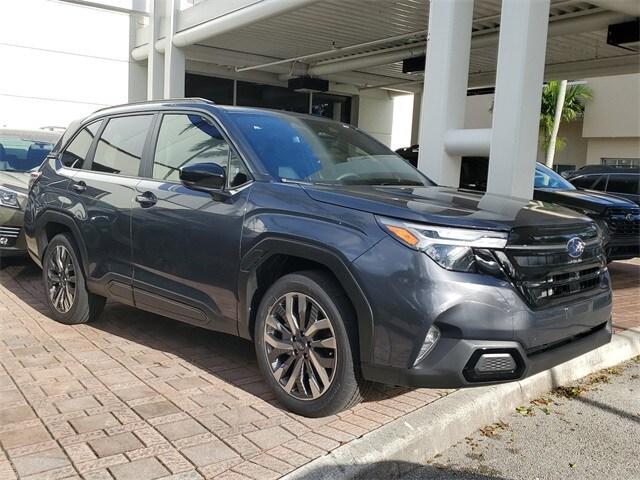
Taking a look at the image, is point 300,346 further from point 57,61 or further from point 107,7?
point 107,7

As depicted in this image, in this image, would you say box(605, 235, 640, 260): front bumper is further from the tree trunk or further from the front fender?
the tree trunk

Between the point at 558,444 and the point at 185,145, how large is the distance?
10.4ft

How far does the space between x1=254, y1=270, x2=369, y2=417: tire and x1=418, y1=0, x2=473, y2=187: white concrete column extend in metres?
3.47

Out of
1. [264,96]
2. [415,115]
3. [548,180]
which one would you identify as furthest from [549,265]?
[415,115]

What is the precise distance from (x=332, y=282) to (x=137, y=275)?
70.7 inches

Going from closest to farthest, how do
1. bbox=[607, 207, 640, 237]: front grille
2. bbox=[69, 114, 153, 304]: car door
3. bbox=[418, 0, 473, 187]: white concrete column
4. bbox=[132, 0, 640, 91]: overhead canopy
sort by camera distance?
bbox=[69, 114, 153, 304]: car door < bbox=[418, 0, 473, 187]: white concrete column < bbox=[607, 207, 640, 237]: front grille < bbox=[132, 0, 640, 91]: overhead canopy

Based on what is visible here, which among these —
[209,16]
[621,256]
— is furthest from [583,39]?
[209,16]

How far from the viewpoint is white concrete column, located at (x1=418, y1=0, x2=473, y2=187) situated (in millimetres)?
6383

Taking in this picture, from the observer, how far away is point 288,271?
3773mm

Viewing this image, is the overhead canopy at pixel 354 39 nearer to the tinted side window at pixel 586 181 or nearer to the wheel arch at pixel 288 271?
the tinted side window at pixel 586 181

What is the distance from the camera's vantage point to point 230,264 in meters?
3.86

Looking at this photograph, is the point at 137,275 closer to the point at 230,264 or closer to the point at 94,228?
the point at 94,228

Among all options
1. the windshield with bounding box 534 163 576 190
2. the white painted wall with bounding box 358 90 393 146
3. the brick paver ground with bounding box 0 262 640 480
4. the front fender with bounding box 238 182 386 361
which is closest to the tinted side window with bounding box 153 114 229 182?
the front fender with bounding box 238 182 386 361

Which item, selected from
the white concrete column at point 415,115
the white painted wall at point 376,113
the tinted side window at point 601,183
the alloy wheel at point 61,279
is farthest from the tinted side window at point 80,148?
the white concrete column at point 415,115
